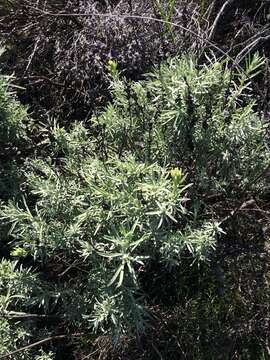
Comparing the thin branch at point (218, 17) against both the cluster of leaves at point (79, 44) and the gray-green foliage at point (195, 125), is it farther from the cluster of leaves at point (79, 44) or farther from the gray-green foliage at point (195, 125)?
the gray-green foliage at point (195, 125)

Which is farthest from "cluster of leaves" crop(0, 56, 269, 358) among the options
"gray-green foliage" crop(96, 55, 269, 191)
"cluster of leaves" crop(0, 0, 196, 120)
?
"cluster of leaves" crop(0, 0, 196, 120)

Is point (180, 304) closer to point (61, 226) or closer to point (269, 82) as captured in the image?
point (61, 226)

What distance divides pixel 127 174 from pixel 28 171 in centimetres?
68

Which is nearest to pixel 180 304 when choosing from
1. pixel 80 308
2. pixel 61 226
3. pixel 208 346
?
pixel 208 346

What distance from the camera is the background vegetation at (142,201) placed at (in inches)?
83.8

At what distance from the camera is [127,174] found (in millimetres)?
2100

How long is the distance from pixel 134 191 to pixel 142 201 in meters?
0.07

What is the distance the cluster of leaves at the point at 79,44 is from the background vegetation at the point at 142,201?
0.01 meters

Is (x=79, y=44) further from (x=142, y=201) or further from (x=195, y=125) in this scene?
(x=142, y=201)

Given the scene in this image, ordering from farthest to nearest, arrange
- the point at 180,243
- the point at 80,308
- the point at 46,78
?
1. the point at 46,78
2. the point at 80,308
3. the point at 180,243

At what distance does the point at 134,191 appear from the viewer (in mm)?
2057

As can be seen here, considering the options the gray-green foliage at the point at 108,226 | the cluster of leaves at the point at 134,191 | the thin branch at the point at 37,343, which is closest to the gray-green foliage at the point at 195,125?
the cluster of leaves at the point at 134,191

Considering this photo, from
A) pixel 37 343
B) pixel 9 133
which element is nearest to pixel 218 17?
pixel 9 133

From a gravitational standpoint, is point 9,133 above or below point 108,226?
above
